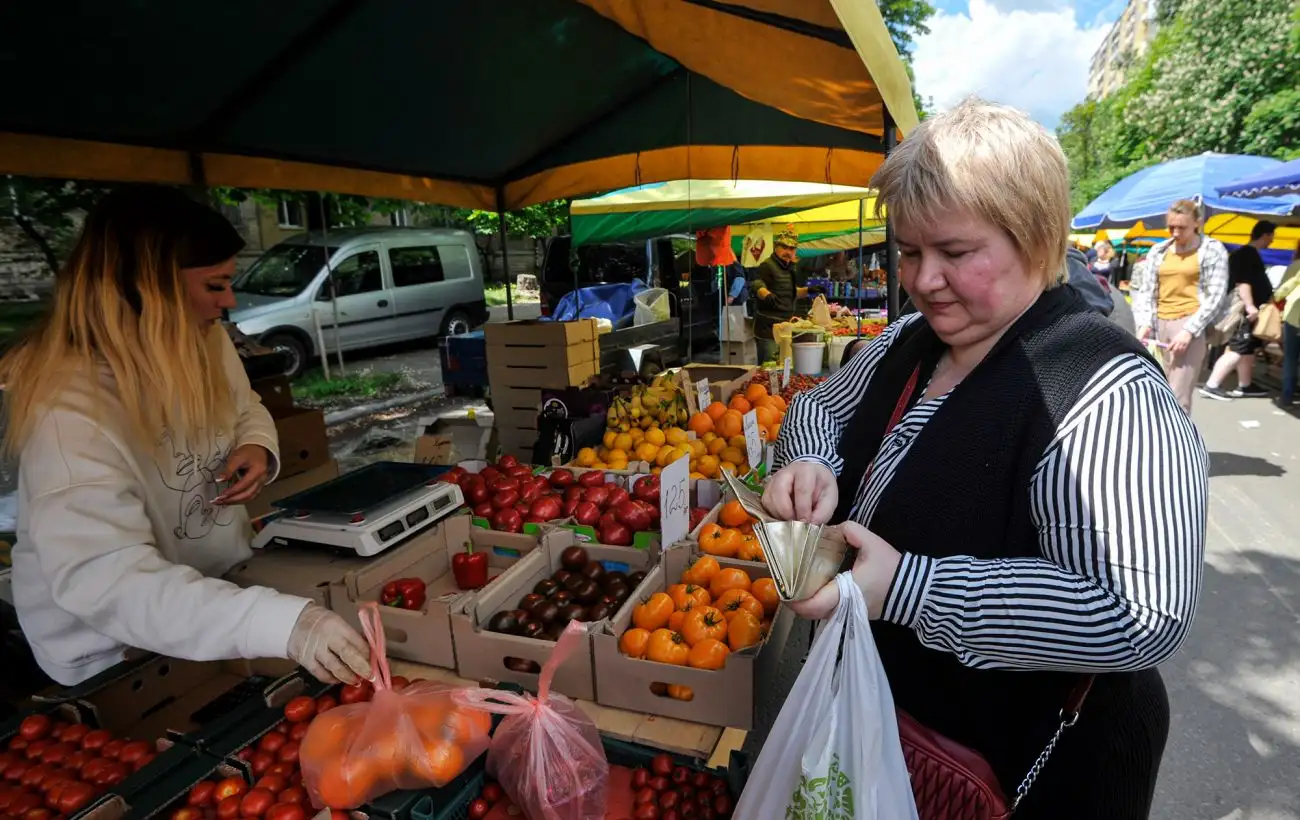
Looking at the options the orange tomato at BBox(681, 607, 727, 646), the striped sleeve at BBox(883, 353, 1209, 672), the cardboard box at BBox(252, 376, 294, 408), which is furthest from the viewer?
the cardboard box at BBox(252, 376, 294, 408)

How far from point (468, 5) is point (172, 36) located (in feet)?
4.59

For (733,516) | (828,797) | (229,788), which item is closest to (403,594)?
(229,788)

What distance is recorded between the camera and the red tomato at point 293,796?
1.35m

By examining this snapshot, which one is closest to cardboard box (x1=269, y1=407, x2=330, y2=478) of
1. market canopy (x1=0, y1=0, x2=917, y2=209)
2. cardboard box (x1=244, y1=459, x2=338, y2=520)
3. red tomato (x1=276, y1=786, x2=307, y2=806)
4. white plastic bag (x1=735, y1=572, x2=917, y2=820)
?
cardboard box (x1=244, y1=459, x2=338, y2=520)

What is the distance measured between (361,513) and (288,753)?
0.97m

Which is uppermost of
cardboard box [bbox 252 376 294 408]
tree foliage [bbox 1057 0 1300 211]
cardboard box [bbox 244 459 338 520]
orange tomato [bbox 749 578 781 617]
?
tree foliage [bbox 1057 0 1300 211]

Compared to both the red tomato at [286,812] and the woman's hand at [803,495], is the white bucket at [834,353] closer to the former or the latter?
the woman's hand at [803,495]

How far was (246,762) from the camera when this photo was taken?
1.41 m

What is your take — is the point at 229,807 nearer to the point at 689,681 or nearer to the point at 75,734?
the point at 75,734

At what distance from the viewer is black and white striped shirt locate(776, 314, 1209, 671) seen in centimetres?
98

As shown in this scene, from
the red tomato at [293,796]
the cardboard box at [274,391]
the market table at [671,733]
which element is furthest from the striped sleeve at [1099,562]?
the cardboard box at [274,391]

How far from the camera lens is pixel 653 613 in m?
1.99

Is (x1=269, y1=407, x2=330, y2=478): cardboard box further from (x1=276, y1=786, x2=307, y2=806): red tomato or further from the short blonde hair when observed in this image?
the short blonde hair

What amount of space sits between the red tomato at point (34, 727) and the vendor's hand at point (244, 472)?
26.7 inches
